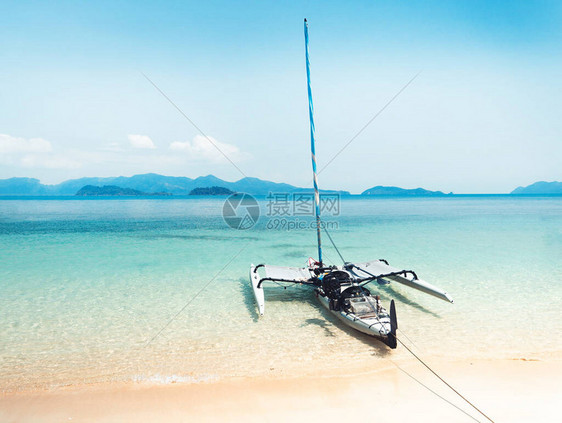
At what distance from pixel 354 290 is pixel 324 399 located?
3.98m

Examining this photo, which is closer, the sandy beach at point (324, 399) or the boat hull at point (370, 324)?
the sandy beach at point (324, 399)

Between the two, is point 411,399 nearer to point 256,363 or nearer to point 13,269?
point 256,363

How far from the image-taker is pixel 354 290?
10227 mm

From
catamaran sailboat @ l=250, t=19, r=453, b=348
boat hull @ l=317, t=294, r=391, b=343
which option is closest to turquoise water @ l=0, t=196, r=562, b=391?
boat hull @ l=317, t=294, r=391, b=343

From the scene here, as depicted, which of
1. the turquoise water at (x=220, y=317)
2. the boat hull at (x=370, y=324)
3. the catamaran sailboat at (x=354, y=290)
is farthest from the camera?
the catamaran sailboat at (x=354, y=290)

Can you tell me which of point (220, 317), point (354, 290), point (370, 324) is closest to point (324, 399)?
point (370, 324)

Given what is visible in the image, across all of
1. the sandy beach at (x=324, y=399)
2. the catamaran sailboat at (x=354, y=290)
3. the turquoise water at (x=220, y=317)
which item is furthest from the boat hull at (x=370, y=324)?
the sandy beach at (x=324, y=399)

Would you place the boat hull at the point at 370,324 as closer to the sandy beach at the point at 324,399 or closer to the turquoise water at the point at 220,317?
the turquoise water at the point at 220,317

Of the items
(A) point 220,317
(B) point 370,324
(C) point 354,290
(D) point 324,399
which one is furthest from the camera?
(A) point 220,317

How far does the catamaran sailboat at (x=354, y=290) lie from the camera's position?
8750 mm

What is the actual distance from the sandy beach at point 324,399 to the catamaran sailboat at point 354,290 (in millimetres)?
1165

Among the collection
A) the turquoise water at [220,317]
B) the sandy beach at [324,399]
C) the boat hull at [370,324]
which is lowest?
the sandy beach at [324,399]

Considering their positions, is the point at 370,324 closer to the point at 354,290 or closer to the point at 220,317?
the point at 354,290

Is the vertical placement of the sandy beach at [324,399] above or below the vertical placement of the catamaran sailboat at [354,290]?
below
